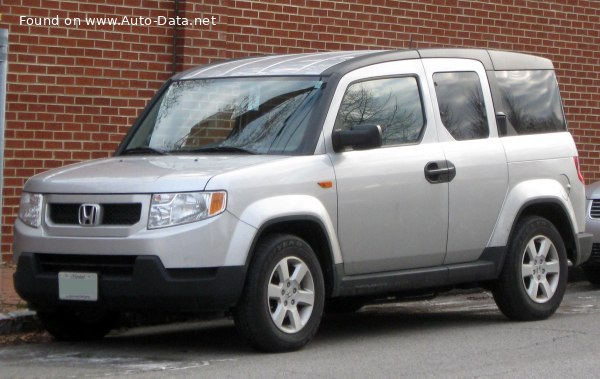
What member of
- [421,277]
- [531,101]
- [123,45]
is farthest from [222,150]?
[123,45]

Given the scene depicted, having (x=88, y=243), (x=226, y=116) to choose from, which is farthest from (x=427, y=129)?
(x=88, y=243)

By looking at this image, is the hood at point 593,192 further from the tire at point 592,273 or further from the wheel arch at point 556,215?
the wheel arch at point 556,215

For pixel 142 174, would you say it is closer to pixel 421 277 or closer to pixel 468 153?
pixel 421 277

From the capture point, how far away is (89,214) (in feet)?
26.6

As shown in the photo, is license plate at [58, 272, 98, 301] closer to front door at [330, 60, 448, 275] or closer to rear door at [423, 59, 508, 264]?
front door at [330, 60, 448, 275]

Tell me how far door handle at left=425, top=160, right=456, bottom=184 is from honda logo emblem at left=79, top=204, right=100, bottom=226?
2.34 meters

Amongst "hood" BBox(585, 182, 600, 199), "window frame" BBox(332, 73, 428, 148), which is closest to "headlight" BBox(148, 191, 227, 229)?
"window frame" BBox(332, 73, 428, 148)

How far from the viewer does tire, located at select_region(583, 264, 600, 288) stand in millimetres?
12718

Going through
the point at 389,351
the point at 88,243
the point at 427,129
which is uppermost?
the point at 427,129

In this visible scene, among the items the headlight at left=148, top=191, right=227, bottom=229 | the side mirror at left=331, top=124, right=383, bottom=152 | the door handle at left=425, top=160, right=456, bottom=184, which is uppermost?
the side mirror at left=331, top=124, right=383, bottom=152

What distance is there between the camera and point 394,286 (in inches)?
353

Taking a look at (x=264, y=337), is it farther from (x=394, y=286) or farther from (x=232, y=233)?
(x=394, y=286)

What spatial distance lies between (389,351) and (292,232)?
38.2 inches

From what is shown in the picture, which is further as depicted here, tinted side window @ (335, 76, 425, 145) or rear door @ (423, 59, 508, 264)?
rear door @ (423, 59, 508, 264)
